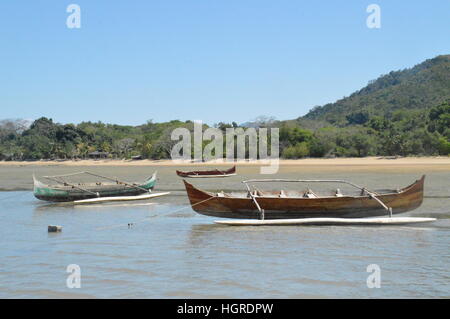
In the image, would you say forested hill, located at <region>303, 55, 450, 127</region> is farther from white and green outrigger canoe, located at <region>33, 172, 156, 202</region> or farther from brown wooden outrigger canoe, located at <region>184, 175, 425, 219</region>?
brown wooden outrigger canoe, located at <region>184, 175, 425, 219</region>

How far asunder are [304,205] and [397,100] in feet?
291

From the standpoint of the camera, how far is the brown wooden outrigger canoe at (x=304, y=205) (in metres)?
13.7

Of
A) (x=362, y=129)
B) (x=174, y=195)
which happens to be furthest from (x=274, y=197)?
(x=362, y=129)

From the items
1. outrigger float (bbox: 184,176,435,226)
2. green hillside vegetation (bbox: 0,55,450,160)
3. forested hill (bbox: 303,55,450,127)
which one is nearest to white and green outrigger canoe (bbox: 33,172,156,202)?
outrigger float (bbox: 184,176,435,226)

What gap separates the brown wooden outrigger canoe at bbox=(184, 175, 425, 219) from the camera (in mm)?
13680

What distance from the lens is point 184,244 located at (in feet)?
37.9

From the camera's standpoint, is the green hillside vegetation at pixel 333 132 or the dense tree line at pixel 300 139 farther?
the green hillside vegetation at pixel 333 132

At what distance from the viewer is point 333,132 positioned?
56219mm

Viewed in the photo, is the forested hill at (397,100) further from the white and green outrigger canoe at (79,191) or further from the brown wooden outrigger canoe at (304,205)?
the brown wooden outrigger canoe at (304,205)

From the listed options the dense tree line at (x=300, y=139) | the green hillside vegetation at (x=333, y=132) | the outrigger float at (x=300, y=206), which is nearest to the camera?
the outrigger float at (x=300, y=206)

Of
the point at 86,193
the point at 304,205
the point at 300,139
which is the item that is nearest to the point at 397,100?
the point at 300,139

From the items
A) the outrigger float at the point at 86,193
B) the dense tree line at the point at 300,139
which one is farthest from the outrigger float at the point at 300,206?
the dense tree line at the point at 300,139

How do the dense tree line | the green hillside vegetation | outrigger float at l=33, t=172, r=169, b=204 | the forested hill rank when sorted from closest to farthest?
outrigger float at l=33, t=172, r=169, b=204
the dense tree line
the green hillside vegetation
the forested hill
